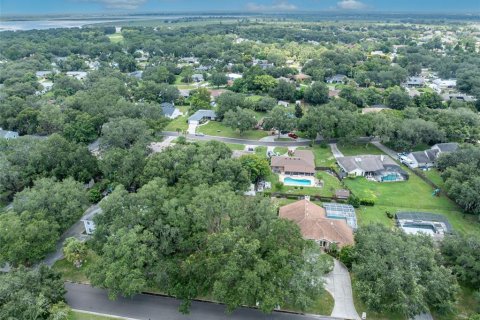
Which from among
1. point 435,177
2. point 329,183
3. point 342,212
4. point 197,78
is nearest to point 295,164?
point 329,183

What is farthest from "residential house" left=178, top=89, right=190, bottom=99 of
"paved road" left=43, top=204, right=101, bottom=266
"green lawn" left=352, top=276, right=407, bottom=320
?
"green lawn" left=352, top=276, right=407, bottom=320

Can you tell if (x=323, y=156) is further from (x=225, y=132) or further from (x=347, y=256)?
(x=347, y=256)

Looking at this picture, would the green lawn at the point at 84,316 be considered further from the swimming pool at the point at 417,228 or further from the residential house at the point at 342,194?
the swimming pool at the point at 417,228

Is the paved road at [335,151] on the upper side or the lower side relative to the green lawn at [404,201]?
upper

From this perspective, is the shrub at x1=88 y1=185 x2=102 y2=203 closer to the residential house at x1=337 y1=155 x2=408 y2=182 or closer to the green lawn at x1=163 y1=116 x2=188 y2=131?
the green lawn at x1=163 y1=116 x2=188 y2=131

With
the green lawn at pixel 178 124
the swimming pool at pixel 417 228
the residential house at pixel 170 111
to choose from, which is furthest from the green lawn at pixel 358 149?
the residential house at pixel 170 111

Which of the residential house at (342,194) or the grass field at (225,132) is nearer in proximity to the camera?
the residential house at (342,194)
